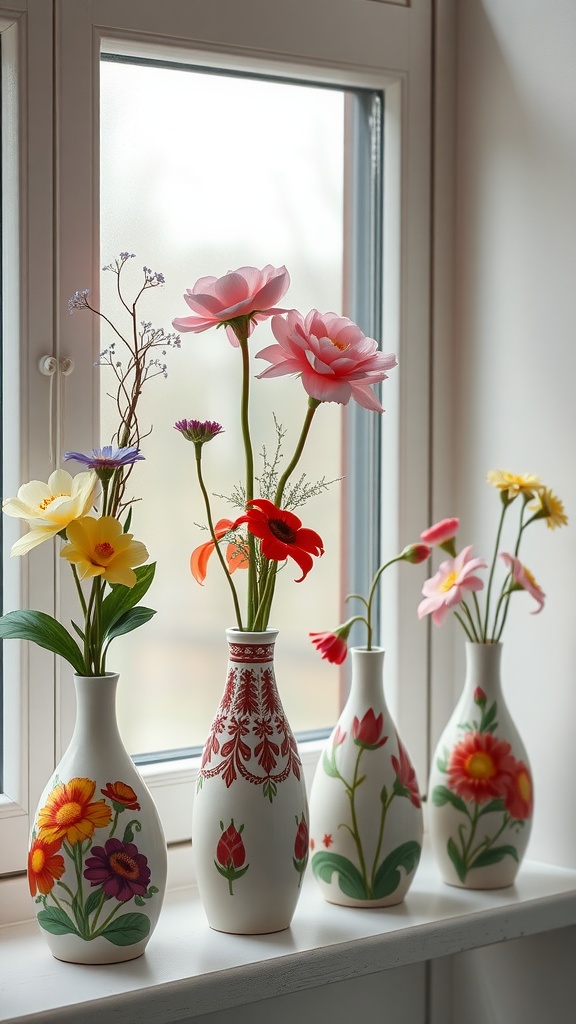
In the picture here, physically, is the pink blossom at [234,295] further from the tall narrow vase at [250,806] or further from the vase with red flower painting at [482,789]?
the vase with red flower painting at [482,789]

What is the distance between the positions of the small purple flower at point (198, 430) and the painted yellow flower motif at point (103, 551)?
0.11 meters

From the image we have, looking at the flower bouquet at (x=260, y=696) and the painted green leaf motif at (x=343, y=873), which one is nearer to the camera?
the flower bouquet at (x=260, y=696)

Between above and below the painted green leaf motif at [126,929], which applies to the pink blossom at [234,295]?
above

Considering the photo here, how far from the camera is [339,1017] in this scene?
1250 mm

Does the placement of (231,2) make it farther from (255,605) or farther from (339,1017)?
(339,1017)

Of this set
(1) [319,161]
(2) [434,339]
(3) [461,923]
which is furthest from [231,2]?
(3) [461,923]

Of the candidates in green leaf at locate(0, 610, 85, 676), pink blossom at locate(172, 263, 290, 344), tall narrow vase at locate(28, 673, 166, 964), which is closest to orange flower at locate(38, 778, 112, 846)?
tall narrow vase at locate(28, 673, 166, 964)

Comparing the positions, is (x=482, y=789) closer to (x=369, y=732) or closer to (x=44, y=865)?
(x=369, y=732)

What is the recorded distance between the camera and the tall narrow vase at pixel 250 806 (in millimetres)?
1005

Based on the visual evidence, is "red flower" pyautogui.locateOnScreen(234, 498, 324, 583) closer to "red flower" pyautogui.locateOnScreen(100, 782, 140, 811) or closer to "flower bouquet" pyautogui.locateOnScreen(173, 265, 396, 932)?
"flower bouquet" pyautogui.locateOnScreen(173, 265, 396, 932)

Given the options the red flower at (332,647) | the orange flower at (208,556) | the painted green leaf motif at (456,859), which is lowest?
the painted green leaf motif at (456,859)

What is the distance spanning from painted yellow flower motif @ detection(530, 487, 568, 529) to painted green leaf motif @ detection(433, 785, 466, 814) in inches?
12.1

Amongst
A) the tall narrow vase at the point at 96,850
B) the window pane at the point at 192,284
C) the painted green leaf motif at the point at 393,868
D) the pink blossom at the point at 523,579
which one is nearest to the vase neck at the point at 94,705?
the tall narrow vase at the point at 96,850

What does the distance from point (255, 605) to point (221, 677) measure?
0.25m
